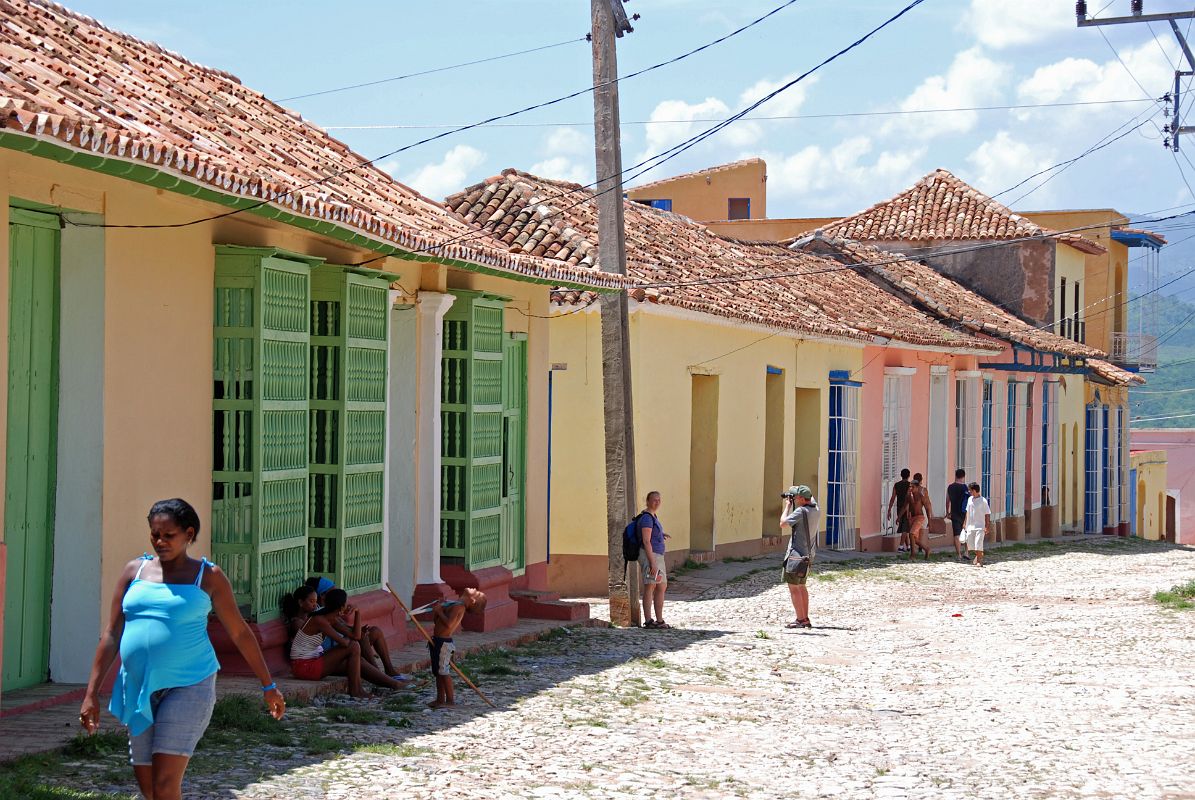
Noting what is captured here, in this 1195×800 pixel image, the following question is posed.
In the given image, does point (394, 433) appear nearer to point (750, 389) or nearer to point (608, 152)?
point (608, 152)

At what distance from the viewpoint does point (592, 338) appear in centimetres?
1752

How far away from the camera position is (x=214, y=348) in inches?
370

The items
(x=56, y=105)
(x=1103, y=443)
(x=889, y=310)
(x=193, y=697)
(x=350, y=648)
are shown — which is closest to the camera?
(x=193, y=697)

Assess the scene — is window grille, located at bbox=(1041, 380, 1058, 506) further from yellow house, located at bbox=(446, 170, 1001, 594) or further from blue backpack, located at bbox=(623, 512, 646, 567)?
blue backpack, located at bbox=(623, 512, 646, 567)

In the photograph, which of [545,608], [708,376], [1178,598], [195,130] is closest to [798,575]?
[545,608]

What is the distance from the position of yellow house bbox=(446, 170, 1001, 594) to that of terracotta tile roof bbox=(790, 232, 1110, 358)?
4.93ft

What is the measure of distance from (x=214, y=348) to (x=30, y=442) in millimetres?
1590

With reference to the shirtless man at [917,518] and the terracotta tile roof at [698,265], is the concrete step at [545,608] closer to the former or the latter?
the terracotta tile roof at [698,265]

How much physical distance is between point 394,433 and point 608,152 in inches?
131

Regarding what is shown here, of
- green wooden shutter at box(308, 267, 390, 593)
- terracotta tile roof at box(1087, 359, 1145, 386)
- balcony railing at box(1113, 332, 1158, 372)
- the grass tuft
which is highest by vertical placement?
balcony railing at box(1113, 332, 1158, 372)

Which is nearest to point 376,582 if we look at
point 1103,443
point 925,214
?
point 925,214

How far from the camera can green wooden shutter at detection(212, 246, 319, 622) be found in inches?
368

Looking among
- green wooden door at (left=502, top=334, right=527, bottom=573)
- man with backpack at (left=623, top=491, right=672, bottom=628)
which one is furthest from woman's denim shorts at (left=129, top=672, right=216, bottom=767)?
man with backpack at (left=623, top=491, right=672, bottom=628)

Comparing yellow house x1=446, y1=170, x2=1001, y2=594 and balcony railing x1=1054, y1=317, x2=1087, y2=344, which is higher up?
balcony railing x1=1054, y1=317, x2=1087, y2=344
